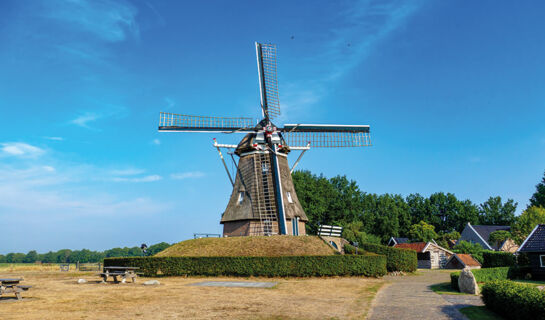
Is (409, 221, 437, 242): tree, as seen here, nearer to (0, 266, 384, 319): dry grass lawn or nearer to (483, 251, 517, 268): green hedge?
(483, 251, 517, 268): green hedge

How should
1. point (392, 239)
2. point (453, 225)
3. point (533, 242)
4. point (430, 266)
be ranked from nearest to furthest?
1. point (533, 242)
2. point (430, 266)
3. point (392, 239)
4. point (453, 225)

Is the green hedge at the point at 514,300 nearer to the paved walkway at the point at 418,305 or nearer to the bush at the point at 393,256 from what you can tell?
the paved walkway at the point at 418,305

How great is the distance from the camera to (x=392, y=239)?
71188 mm

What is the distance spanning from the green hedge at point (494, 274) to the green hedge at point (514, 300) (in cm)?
765

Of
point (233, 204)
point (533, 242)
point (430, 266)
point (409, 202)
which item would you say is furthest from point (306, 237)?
point (409, 202)

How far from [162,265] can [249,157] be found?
39.4 ft

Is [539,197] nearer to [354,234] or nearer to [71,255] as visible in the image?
[354,234]

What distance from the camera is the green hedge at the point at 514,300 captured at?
421 inches

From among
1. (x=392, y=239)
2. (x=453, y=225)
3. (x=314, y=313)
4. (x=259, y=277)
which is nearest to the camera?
(x=314, y=313)

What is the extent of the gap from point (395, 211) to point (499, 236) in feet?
56.0

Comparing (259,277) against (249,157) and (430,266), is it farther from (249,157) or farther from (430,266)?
(430,266)

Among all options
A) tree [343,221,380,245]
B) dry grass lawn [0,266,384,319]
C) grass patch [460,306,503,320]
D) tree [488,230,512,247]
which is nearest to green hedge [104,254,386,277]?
dry grass lawn [0,266,384,319]

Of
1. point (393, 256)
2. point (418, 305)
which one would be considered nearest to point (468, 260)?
point (393, 256)

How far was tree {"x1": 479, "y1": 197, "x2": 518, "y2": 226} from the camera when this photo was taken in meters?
87.7
